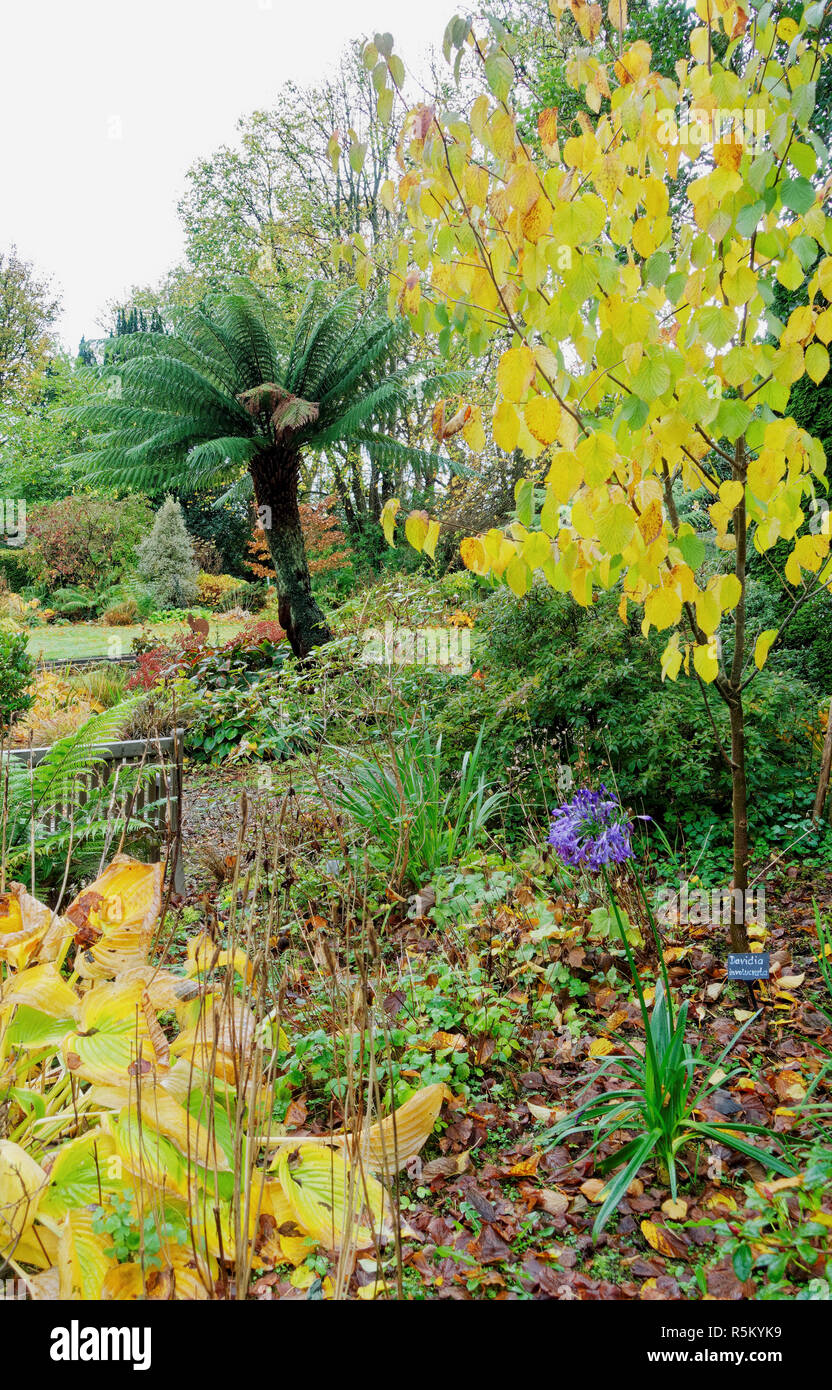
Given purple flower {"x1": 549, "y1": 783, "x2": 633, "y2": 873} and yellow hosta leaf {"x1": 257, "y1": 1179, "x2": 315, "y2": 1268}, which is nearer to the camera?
yellow hosta leaf {"x1": 257, "y1": 1179, "x2": 315, "y2": 1268}

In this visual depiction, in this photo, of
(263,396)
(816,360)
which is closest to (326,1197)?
(816,360)

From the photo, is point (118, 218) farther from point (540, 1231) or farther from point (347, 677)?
point (540, 1231)

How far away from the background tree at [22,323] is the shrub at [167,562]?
688cm

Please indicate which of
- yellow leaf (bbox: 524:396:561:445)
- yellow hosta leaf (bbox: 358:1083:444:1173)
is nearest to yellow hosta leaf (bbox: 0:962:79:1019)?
yellow hosta leaf (bbox: 358:1083:444:1173)

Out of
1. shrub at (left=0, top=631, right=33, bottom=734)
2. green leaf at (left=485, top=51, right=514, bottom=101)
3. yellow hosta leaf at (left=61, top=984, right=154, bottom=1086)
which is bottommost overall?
yellow hosta leaf at (left=61, top=984, right=154, bottom=1086)

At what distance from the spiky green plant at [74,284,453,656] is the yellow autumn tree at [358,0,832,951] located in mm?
6700

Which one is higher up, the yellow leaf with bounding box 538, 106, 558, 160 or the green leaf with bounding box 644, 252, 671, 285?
the yellow leaf with bounding box 538, 106, 558, 160

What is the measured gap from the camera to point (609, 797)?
3.17m

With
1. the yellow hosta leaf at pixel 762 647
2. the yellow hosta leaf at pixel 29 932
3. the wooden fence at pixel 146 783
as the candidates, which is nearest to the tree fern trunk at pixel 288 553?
the wooden fence at pixel 146 783

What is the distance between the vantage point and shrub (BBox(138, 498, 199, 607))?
15.3 m

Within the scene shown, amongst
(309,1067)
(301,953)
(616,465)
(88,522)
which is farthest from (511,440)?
(88,522)

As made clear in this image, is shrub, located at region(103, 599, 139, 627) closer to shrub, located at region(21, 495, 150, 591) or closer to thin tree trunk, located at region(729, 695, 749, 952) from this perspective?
shrub, located at region(21, 495, 150, 591)

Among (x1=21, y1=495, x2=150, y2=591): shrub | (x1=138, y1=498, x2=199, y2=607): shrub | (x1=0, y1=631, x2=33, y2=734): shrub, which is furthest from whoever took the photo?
(x1=21, y1=495, x2=150, y2=591): shrub

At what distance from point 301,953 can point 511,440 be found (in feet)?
6.41
